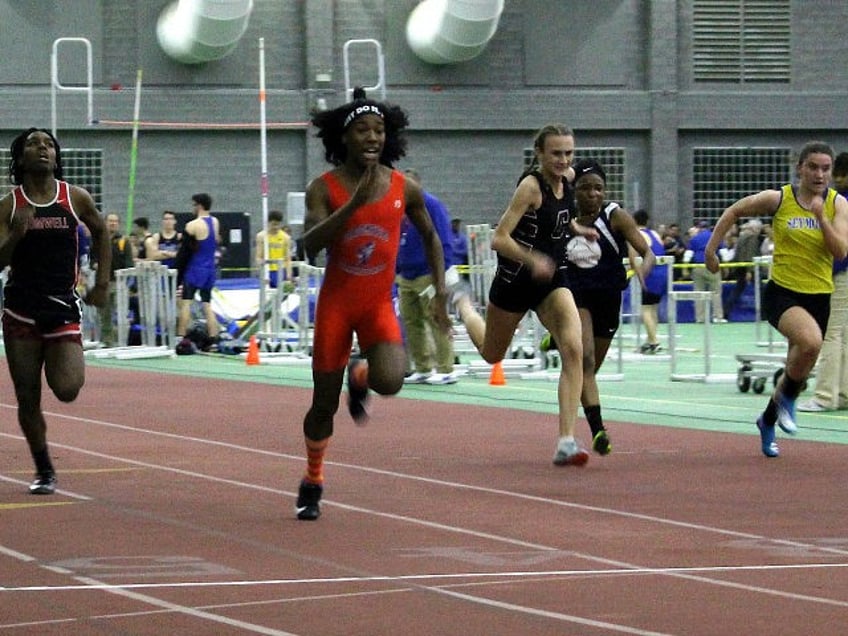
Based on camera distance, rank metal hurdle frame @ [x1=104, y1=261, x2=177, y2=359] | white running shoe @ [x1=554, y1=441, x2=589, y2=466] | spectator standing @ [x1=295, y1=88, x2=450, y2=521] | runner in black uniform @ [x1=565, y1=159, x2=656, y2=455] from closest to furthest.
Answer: spectator standing @ [x1=295, y1=88, x2=450, y2=521] < white running shoe @ [x1=554, y1=441, x2=589, y2=466] < runner in black uniform @ [x1=565, y1=159, x2=656, y2=455] < metal hurdle frame @ [x1=104, y1=261, x2=177, y2=359]

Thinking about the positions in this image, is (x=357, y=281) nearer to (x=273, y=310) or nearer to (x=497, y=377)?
(x=497, y=377)

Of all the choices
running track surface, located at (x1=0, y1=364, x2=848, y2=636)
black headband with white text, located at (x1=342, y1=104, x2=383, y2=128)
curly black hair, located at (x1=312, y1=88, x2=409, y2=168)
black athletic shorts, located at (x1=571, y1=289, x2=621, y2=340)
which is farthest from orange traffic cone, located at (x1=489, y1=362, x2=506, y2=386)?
black headband with white text, located at (x1=342, y1=104, x2=383, y2=128)

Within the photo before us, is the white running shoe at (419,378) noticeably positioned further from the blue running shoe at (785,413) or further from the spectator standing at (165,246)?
the spectator standing at (165,246)

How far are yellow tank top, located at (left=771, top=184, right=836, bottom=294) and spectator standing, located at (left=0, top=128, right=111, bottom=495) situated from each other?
475 cm

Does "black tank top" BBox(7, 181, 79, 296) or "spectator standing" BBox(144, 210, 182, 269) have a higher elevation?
"spectator standing" BBox(144, 210, 182, 269)

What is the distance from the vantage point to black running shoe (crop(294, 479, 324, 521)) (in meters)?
10.5

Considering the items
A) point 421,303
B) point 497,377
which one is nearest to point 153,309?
point 497,377

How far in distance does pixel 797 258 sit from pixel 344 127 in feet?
14.5

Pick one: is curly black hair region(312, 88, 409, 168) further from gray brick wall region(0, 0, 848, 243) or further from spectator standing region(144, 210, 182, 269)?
gray brick wall region(0, 0, 848, 243)

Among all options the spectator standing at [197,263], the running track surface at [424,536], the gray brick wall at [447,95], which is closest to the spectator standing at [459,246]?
the gray brick wall at [447,95]

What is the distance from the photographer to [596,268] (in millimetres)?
13961

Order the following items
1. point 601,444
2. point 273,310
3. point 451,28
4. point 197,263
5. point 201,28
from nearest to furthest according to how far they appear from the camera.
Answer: point 601,444 → point 273,310 → point 197,263 → point 201,28 → point 451,28

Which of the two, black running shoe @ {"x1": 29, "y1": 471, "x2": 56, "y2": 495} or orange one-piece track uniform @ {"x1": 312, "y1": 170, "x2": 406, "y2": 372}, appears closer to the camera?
orange one-piece track uniform @ {"x1": 312, "y1": 170, "x2": 406, "y2": 372}

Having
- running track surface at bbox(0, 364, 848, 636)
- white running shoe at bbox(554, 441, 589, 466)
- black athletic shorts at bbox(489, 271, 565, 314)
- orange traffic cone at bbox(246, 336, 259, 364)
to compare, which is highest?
black athletic shorts at bbox(489, 271, 565, 314)
